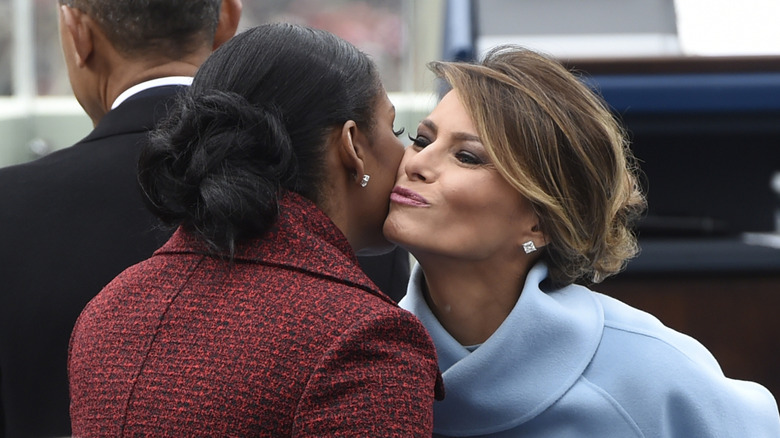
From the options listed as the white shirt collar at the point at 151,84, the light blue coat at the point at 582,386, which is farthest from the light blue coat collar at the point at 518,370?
the white shirt collar at the point at 151,84

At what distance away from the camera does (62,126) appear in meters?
6.25

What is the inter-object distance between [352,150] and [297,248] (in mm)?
183

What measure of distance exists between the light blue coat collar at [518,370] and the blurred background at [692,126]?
0.90m

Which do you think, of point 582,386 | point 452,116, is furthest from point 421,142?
point 582,386

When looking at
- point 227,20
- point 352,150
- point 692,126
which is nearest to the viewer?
point 352,150

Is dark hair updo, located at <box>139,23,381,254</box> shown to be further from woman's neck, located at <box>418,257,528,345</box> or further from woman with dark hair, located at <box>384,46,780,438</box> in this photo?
woman's neck, located at <box>418,257,528,345</box>

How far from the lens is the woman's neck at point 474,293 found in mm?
1773

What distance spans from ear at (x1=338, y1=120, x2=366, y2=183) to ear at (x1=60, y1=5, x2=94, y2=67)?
→ 691 mm

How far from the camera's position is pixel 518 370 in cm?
168

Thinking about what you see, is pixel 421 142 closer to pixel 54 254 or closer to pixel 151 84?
pixel 151 84

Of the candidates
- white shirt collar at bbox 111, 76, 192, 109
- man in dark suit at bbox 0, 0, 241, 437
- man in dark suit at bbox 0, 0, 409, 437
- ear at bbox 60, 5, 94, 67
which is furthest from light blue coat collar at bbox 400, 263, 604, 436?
ear at bbox 60, 5, 94, 67

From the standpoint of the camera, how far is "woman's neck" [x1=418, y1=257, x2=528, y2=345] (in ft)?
5.82

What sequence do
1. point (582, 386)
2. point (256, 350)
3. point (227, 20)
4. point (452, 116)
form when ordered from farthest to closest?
point (227, 20) → point (452, 116) → point (582, 386) → point (256, 350)

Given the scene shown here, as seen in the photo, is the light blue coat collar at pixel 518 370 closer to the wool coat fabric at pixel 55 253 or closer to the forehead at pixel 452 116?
the forehead at pixel 452 116
